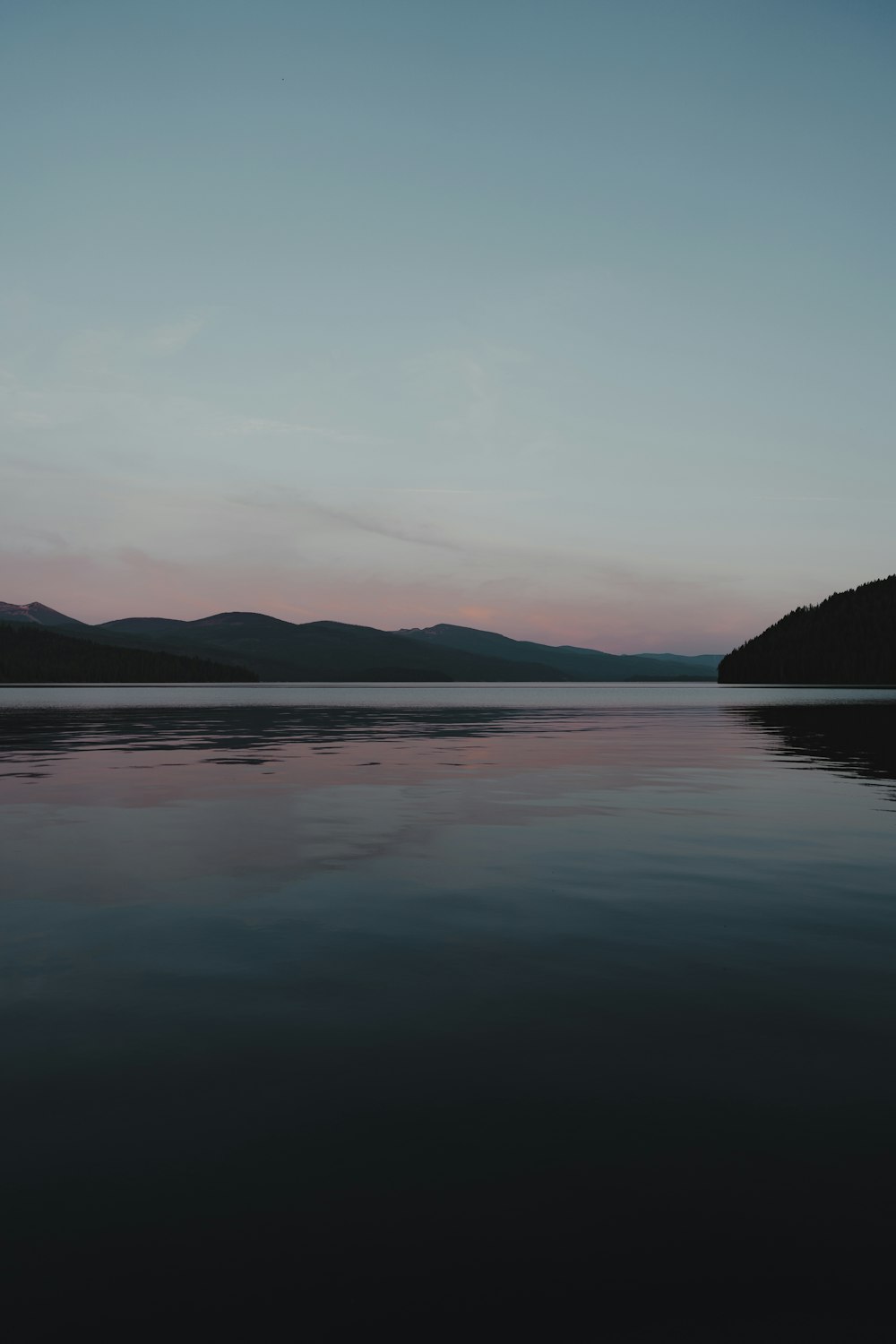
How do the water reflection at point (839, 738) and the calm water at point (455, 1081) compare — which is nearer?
the calm water at point (455, 1081)

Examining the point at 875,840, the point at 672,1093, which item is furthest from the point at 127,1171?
the point at 875,840

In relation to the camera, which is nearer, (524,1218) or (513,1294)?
(513,1294)

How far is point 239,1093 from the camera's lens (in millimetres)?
7484

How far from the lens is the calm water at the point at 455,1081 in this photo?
205 inches

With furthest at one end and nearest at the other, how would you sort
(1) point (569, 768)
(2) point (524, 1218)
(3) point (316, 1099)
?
(1) point (569, 768) → (3) point (316, 1099) → (2) point (524, 1218)

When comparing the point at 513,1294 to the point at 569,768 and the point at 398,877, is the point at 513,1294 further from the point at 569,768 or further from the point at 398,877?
the point at 569,768

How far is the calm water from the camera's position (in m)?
5.21

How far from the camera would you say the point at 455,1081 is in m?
7.71

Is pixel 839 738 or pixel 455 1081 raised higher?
pixel 839 738

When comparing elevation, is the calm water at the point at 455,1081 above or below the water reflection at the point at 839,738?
below

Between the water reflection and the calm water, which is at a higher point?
the water reflection

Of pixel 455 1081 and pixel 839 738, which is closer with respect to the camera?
pixel 455 1081

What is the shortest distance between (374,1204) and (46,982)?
6.11 metres

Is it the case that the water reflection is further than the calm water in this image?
Yes
